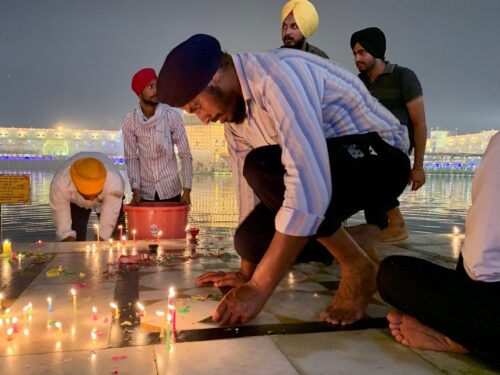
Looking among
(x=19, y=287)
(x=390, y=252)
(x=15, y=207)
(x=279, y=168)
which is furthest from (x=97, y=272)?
(x=15, y=207)

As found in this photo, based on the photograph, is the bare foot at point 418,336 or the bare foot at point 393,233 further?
the bare foot at point 393,233

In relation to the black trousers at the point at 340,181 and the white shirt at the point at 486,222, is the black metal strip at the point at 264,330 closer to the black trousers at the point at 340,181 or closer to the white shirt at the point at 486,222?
the black trousers at the point at 340,181

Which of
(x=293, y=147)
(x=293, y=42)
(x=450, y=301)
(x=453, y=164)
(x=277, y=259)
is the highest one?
(x=293, y=42)

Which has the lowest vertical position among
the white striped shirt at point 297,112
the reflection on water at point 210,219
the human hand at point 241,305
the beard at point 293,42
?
the reflection on water at point 210,219

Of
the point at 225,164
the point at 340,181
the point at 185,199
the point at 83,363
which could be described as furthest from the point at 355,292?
the point at 225,164

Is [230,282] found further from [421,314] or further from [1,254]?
[1,254]

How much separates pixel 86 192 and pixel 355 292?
3.04 metres

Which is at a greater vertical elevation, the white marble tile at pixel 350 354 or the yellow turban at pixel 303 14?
the yellow turban at pixel 303 14

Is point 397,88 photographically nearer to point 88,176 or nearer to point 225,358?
point 88,176

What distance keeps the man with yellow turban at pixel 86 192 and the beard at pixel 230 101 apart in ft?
8.91

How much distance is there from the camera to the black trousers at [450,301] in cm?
151

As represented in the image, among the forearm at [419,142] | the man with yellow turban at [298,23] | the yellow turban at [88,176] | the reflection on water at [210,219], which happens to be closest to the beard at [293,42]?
the man with yellow turban at [298,23]

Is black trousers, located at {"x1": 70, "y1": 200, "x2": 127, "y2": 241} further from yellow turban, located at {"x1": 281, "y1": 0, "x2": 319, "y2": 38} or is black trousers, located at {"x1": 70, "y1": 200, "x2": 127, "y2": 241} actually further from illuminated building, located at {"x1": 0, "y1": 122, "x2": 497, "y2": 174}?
illuminated building, located at {"x1": 0, "y1": 122, "x2": 497, "y2": 174}

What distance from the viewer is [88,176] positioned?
4.21 m
